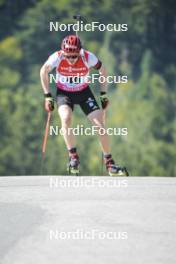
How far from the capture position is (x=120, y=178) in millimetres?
10297

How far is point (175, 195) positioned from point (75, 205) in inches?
66.9

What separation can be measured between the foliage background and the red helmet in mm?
59290

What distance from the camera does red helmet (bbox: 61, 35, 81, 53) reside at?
993 centimetres

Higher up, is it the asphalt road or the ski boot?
the ski boot

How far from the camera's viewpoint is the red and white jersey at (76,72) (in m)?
10.3

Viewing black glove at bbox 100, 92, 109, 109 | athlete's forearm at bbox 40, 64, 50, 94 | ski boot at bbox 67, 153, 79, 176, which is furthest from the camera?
black glove at bbox 100, 92, 109, 109

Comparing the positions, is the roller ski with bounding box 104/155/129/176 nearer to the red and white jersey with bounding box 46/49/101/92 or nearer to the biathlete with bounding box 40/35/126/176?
the biathlete with bounding box 40/35/126/176

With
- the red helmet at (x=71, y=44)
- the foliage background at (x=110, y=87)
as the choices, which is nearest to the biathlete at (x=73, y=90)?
the red helmet at (x=71, y=44)

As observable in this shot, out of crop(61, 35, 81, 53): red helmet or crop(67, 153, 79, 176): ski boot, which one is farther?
crop(67, 153, 79, 176): ski boot

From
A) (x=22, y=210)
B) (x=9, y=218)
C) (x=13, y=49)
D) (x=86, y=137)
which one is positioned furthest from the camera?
(x=13, y=49)

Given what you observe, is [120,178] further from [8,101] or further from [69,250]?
[8,101]

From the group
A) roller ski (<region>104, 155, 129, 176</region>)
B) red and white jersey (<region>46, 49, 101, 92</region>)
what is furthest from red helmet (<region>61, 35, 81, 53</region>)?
roller ski (<region>104, 155, 129, 176</region>)

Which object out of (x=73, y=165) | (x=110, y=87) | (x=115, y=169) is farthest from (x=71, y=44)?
(x=110, y=87)

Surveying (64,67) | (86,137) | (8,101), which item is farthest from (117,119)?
(64,67)
